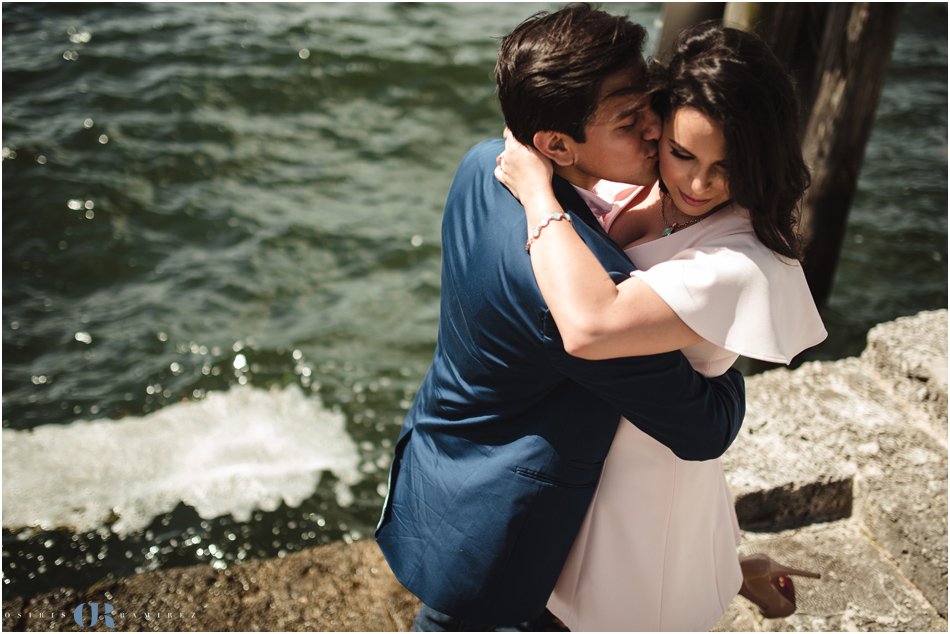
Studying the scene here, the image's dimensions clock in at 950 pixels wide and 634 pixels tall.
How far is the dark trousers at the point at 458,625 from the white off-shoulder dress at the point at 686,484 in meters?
0.13

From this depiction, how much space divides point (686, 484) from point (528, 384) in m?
0.50

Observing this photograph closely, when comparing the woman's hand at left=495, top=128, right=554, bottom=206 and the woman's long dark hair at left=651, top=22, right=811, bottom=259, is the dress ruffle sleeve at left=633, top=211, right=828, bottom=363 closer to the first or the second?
the woman's long dark hair at left=651, top=22, right=811, bottom=259

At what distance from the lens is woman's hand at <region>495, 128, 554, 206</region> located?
5.19 ft

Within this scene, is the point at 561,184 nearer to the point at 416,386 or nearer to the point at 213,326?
the point at 416,386

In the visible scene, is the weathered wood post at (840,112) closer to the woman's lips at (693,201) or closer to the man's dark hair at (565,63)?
the woman's lips at (693,201)

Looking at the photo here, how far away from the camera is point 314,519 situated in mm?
4168

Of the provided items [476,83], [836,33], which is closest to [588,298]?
[836,33]

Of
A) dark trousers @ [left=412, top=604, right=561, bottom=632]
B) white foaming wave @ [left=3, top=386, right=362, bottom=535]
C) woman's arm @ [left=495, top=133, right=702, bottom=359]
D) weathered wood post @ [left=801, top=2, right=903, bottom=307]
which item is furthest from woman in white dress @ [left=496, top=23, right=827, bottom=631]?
white foaming wave @ [left=3, top=386, right=362, bottom=535]

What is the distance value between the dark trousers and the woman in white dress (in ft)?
0.65

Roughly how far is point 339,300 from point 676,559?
4680 mm

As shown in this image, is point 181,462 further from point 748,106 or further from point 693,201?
point 748,106

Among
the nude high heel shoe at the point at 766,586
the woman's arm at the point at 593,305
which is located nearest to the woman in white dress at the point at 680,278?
the woman's arm at the point at 593,305

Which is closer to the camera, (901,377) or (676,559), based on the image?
(676,559)

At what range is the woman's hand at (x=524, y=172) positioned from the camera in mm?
1583
